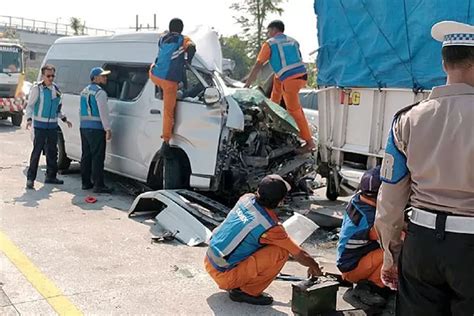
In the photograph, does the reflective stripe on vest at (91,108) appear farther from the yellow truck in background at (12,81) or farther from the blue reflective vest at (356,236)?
the yellow truck in background at (12,81)

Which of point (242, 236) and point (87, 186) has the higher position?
point (242, 236)

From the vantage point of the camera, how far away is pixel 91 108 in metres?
7.98

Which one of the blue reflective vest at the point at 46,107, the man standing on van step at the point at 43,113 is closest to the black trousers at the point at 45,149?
the man standing on van step at the point at 43,113

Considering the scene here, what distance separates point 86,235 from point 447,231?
4.31 metres

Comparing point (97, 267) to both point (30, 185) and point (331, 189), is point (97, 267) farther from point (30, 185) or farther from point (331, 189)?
point (331, 189)

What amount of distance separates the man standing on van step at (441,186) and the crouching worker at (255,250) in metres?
1.59

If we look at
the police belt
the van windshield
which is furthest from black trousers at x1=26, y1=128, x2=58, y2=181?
the van windshield

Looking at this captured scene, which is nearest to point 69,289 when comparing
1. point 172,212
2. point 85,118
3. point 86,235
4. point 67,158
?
point 86,235

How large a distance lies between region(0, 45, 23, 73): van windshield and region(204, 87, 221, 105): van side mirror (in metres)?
12.5

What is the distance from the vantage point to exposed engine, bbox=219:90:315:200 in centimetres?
671

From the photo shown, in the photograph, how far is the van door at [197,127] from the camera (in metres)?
6.57

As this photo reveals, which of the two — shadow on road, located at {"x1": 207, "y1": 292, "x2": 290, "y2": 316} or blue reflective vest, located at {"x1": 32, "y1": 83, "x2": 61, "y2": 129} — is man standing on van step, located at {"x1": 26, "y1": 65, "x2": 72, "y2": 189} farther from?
shadow on road, located at {"x1": 207, "y1": 292, "x2": 290, "y2": 316}

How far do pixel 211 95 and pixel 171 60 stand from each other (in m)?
0.76

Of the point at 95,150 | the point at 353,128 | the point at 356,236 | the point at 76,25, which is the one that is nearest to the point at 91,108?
the point at 95,150
